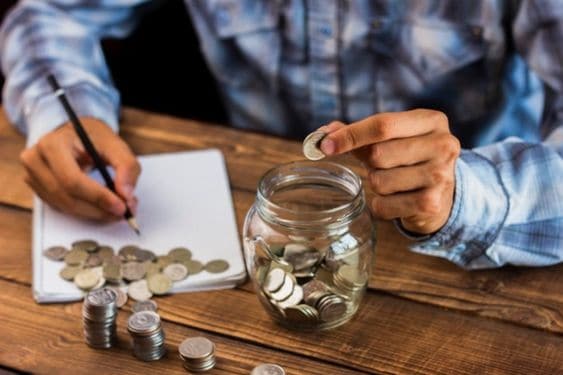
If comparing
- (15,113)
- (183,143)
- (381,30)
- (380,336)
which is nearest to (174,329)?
(380,336)

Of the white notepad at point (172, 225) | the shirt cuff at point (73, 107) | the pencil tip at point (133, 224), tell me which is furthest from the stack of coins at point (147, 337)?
the shirt cuff at point (73, 107)

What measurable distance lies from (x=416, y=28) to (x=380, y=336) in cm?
67

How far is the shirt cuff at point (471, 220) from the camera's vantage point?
1.05m

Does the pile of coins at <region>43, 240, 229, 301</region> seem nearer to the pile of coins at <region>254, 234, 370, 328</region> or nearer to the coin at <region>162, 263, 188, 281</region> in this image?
the coin at <region>162, 263, 188, 281</region>

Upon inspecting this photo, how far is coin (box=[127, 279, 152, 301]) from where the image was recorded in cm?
105

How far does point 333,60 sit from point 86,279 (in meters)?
0.67

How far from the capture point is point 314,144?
947 millimetres

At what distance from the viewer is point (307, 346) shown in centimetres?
98

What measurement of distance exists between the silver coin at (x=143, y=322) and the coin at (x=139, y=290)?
61mm

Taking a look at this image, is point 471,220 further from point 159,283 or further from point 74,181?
point 74,181

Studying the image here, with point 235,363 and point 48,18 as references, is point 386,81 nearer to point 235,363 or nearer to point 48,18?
point 48,18

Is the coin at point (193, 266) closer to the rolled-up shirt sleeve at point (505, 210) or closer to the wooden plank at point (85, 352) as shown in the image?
the wooden plank at point (85, 352)

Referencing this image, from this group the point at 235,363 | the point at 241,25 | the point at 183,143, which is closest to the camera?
the point at 235,363

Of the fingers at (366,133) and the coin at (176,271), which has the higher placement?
the fingers at (366,133)
